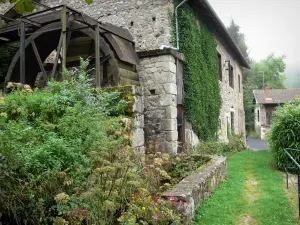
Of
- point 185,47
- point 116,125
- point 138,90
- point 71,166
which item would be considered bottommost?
point 71,166

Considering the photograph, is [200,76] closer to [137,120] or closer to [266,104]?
[137,120]

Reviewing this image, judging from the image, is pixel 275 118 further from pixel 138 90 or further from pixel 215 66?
pixel 138 90

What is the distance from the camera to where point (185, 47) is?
27.8ft

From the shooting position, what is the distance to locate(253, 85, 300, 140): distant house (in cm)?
2564

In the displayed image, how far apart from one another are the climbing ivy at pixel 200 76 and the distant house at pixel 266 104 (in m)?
15.6

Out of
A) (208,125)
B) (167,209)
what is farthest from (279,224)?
(208,125)

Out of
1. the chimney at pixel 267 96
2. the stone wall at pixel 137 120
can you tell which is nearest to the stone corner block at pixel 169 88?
the stone wall at pixel 137 120

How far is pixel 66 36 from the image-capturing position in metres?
7.76

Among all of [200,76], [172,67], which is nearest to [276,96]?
[200,76]

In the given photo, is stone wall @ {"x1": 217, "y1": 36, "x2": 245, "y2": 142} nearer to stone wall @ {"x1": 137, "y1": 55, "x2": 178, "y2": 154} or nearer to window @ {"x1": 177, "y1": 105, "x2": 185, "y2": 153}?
window @ {"x1": 177, "y1": 105, "x2": 185, "y2": 153}

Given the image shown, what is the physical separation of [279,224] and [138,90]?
340 centimetres

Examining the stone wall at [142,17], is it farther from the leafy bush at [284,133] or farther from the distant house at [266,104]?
the distant house at [266,104]

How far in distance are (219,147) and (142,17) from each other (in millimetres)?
5161

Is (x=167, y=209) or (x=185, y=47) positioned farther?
(x=185, y=47)
